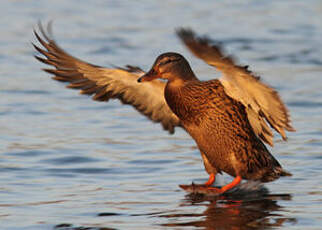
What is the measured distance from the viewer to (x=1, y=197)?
6.90m

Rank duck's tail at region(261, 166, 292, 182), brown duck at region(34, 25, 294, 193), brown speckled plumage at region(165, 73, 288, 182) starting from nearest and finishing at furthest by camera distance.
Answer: brown duck at region(34, 25, 294, 193) < brown speckled plumage at region(165, 73, 288, 182) < duck's tail at region(261, 166, 292, 182)

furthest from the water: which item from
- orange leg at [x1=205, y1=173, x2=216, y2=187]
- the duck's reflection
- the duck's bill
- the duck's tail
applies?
the duck's bill

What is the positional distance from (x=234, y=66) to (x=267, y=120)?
0.91m

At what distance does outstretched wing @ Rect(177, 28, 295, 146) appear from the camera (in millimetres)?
5824

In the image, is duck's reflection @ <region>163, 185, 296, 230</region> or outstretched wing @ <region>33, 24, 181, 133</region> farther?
outstretched wing @ <region>33, 24, 181, 133</region>

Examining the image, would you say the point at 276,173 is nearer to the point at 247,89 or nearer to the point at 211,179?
the point at 211,179

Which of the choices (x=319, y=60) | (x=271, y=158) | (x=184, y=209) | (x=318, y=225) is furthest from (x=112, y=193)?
(x=319, y=60)

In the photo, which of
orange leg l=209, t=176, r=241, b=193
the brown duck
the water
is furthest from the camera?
orange leg l=209, t=176, r=241, b=193

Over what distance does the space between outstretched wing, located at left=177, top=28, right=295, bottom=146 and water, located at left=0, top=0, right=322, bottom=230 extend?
640mm

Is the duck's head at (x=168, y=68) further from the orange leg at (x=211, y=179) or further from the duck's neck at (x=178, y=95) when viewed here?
the orange leg at (x=211, y=179)

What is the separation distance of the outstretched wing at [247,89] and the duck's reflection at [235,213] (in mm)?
556

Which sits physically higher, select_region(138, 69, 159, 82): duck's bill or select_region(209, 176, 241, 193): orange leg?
select_region(138, 69, 159, 82): duck's bill

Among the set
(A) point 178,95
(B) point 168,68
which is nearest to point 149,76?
(B) point 168,68

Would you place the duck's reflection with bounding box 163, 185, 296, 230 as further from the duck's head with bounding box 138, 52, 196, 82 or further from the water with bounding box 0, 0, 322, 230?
the duck's head with bounding box 138, 52, 196, 82
